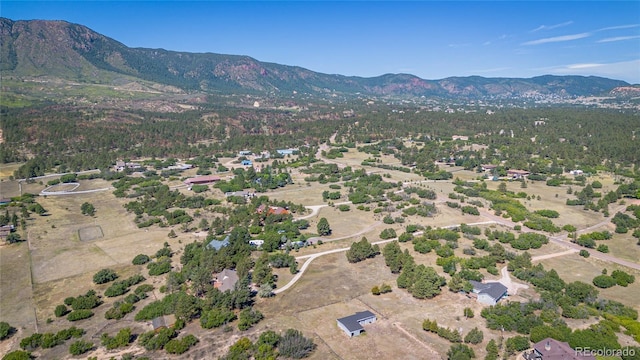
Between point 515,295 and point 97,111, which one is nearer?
point 515,295

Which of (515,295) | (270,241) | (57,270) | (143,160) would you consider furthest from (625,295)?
(143,160)

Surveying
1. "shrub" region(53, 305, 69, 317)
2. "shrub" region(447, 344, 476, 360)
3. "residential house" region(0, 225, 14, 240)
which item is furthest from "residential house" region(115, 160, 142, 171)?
"shrub" region(447, 344, 476, 360)

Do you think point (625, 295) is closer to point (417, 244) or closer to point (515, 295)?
point (515, 295)

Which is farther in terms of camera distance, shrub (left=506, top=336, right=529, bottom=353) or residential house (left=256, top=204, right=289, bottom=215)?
residential house (left=256, top=204, right=289, bottom=215)

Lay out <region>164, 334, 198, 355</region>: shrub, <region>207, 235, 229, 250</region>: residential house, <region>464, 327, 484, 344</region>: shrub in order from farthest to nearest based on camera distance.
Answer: <region>207, 235, 229, 250</region>: residential house
<region>464, 327, 484, 344</region>: shrub
<region>164, 334, 198, 355</region>: shrub

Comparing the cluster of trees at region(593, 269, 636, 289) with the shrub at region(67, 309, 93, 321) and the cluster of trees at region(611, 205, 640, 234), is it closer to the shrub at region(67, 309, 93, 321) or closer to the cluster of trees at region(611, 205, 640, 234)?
the cluster of trees at region(611, 205, 640, 234)

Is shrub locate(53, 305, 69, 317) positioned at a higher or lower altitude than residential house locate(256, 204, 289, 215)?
lower

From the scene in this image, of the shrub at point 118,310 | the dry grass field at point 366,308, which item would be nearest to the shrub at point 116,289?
the shrub at point 118,310

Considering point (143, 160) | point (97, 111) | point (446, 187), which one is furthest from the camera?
point (97, 111)
